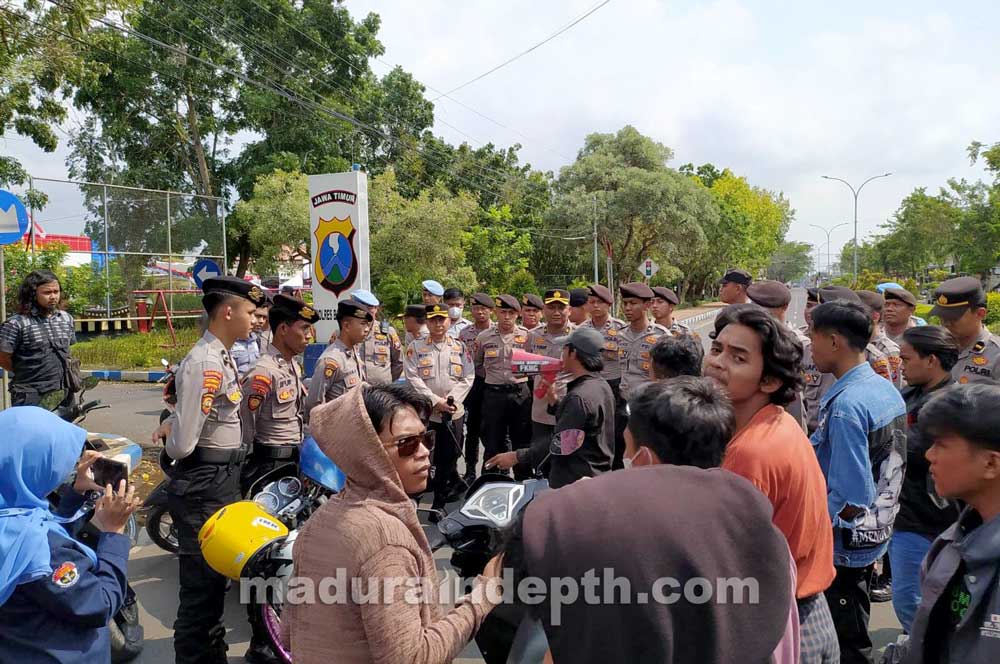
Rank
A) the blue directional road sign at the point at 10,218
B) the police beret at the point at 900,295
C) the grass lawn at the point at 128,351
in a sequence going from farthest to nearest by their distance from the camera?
1. the grass lawn at the point at 128,351
2. the police beret at the point at 900,295
3. the blue directional road sign at the point at 10,218

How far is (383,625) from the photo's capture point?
1576 millimetres

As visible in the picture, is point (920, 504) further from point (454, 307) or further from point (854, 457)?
point (454, 307)

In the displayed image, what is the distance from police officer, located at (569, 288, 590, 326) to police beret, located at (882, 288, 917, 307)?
289cm

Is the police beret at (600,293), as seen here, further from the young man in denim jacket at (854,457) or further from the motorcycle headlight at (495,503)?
the motorcycle headlight at (495,503)

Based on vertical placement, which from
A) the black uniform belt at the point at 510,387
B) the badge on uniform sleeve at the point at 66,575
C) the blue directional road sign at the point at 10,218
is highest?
the blue directional road sign at the point at 10,218

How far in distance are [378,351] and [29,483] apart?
432 centimetres

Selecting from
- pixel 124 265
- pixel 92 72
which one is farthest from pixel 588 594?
pixel 124 265

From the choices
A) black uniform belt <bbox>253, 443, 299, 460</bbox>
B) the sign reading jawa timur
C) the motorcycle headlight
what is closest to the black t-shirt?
the motorcycle headlight

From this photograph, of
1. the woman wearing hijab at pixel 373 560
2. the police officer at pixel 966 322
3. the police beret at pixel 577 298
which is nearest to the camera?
the woman wearing hijab at pixel 373 560

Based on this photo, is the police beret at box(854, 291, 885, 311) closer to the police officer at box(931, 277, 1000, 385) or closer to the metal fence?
the police officer at box(931, 277, 1000, 385)

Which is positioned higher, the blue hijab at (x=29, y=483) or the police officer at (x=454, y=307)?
the police officer at (x=454, y=307)

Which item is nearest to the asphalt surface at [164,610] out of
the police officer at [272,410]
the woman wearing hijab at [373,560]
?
the woman wearing hijab at [373,560]

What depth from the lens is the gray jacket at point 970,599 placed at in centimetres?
149

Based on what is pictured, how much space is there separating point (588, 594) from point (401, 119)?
29939mm
